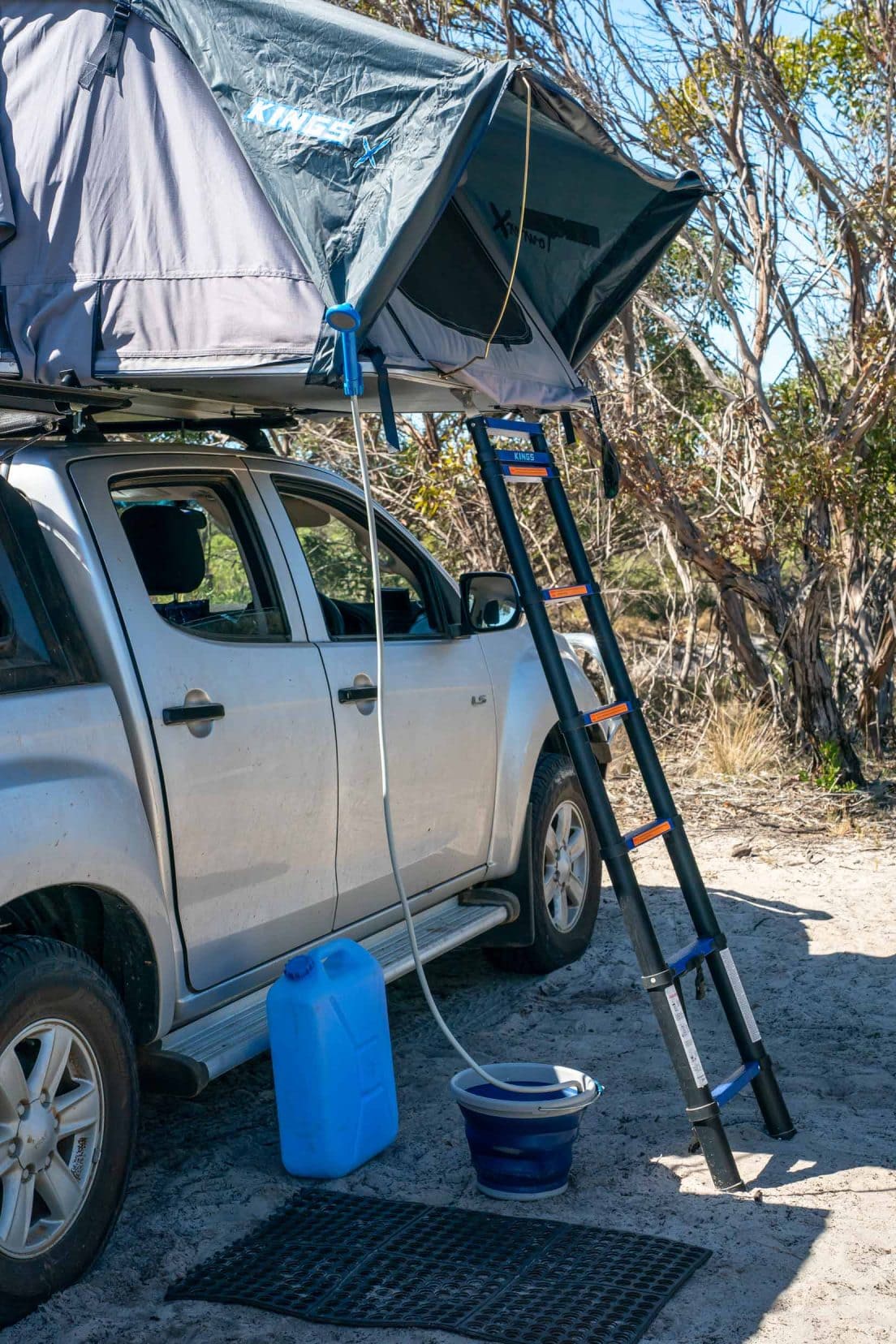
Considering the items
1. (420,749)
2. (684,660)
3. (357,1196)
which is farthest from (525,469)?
(684,660)

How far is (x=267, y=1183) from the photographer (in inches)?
159

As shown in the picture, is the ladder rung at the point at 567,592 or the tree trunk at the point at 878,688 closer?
the ladder rung at the point at 567,592

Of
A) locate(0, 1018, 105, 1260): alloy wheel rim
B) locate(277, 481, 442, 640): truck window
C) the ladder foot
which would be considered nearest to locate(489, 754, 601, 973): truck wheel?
locate(277, 481, 442, 640): truck window

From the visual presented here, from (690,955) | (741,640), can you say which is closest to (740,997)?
(690,955)

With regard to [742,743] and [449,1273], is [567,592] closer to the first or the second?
[449,1273]

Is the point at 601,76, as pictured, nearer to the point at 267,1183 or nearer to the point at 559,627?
the point at 559,627

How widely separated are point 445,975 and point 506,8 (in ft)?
19.9

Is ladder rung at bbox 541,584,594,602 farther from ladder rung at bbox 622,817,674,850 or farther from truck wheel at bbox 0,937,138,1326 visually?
truck wheel at bbox 0,937,138,1326

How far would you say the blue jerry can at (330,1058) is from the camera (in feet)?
12.8

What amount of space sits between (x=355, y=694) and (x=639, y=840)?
1.07 m

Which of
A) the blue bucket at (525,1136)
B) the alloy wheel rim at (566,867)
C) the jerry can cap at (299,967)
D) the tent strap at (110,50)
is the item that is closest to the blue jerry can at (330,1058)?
the jerry can cap at (299,967)

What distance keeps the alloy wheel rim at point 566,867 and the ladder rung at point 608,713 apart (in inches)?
60.3

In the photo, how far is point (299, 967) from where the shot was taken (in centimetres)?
391

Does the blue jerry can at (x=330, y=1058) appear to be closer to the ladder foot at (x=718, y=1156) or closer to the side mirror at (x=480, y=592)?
the ladder foot at (x=718, y=1156)
